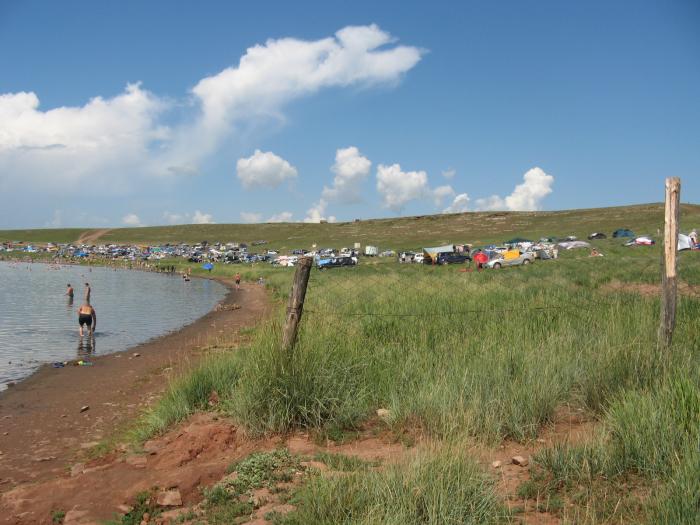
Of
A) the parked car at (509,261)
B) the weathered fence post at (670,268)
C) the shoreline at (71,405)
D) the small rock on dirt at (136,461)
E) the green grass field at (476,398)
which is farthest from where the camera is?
the parked car at (509,261)

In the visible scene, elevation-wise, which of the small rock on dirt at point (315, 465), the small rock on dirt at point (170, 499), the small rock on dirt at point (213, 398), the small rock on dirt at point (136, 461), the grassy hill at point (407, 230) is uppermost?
the grassy hill at point (407, 230)

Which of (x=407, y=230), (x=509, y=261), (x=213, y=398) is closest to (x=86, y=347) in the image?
(x=213, y=398)

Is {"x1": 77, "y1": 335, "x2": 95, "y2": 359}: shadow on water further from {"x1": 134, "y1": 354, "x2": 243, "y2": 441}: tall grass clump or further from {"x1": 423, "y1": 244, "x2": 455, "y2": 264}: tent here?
{"x1": 423, "y1": 244, "x2": 455, "y2": 264}: tent

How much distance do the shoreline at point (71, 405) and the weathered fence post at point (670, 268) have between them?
6920 mm

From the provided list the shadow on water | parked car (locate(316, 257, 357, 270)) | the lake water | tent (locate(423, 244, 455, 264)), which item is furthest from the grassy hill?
the shadow on water

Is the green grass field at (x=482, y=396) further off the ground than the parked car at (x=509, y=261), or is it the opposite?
the green grass field at (x=482, y=396)

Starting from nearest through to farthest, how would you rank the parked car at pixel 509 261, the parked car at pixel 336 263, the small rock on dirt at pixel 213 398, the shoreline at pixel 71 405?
the small rock on dirt at pixel 213 398
the shoreline at pixel 71 405
the parked car at pixel 509 261
the parked car at pixel 336 263

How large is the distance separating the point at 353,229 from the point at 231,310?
112m

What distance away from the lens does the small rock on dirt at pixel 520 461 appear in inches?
177

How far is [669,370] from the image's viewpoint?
5.60m

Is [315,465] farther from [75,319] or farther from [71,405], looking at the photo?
[75,319]

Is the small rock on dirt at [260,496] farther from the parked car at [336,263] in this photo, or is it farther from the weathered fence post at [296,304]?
the parked car at [336,263]

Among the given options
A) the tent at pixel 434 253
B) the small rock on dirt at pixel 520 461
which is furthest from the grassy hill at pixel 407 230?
the small rock on dirt at pixel 520 461

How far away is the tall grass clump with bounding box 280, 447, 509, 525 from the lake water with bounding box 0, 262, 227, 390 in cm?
1159
